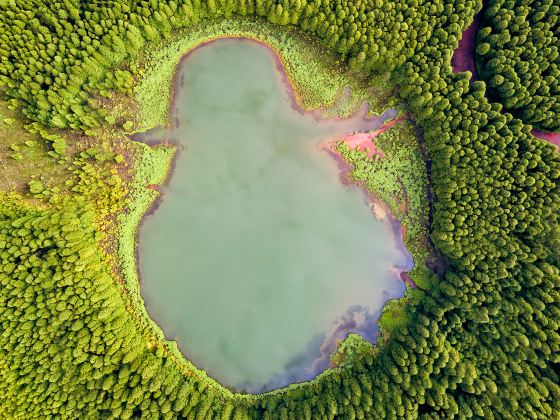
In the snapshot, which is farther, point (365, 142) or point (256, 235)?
point (365, 142)

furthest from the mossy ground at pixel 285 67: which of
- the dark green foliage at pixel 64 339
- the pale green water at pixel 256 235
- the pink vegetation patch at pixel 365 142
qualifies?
the dark green foliage at pixel 64 339

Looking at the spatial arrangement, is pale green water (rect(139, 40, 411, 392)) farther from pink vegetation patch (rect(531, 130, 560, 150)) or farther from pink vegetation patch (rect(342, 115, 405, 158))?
pink vegetation patch (rect(531, 130, 560, 150))

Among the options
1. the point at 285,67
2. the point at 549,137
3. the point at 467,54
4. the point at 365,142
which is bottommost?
the point at 365,142

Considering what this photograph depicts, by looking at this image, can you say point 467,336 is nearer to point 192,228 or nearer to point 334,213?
point 334,213

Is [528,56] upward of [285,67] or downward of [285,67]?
upward

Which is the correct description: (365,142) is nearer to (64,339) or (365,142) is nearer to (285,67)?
(285,67)

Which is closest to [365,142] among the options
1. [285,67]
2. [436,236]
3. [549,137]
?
[285,67]

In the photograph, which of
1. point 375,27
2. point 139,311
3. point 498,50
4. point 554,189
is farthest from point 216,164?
point 554,189

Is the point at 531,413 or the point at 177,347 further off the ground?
the point at 531,413
